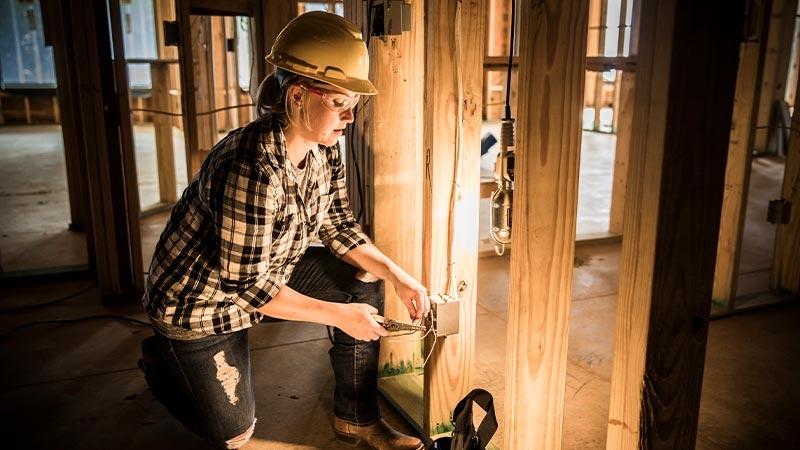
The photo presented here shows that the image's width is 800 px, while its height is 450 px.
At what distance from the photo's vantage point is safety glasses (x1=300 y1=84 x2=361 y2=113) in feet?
5.47

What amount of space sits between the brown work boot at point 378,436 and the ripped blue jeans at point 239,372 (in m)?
0.02

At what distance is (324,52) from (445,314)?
766 mm

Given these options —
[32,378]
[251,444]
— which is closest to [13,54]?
[32,378]

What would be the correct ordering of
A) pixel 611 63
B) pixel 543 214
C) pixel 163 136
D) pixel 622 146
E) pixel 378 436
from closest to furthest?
pixel 543 214
pixel 378 436
pixel 611 63
pixel 622 146
pixel 163 136

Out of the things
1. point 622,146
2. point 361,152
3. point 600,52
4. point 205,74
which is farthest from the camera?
point 600,52

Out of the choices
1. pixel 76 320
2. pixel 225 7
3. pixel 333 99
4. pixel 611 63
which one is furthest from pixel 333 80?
pixel 611 63

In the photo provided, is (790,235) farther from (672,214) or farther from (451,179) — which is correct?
(672,214)

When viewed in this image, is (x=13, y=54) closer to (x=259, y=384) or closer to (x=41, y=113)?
(x=41, y=113)

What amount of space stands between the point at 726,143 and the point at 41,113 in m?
12.2

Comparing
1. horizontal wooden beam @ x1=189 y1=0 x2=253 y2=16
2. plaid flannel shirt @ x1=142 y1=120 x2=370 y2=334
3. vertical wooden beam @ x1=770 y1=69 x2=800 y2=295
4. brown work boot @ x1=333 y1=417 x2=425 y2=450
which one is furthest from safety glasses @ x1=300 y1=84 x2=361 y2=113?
vertical wooden beam @ x1=770 y1=69 x2=800 y2=295

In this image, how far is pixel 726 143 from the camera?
1.01 metres

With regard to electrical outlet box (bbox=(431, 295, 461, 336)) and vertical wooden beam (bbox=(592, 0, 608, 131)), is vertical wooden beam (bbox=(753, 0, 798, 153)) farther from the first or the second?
electrical outlet box (bbox=(431, 295, 461, 336))

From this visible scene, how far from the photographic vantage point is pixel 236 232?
5.39 ft

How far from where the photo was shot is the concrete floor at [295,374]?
2178 mm
